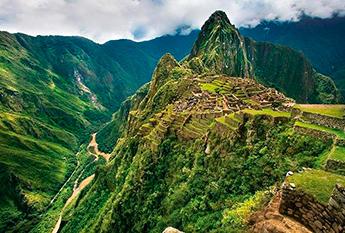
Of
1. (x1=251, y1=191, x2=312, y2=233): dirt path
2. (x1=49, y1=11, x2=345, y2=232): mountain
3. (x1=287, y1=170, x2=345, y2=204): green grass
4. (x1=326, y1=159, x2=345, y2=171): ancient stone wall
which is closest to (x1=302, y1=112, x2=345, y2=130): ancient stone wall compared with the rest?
(x1=49, y1=11, x2=345, y2=232): mountain

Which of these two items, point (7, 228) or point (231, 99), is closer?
point (231, 99)

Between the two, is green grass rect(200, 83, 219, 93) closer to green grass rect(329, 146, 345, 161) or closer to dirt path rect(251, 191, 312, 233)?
green grass rect(329, 146, 345, 161)

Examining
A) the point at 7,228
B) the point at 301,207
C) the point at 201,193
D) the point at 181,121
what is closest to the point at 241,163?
the point at 201,193

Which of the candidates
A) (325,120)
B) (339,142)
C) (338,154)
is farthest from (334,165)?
(325,120)

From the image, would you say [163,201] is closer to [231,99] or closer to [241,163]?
[241,163]

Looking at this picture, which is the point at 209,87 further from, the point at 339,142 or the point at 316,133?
the point at 339,142
